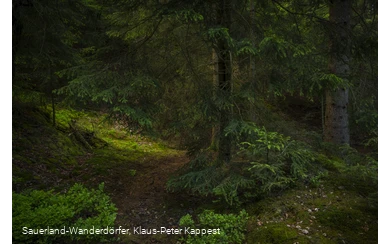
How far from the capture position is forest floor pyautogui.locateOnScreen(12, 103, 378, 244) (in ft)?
13.7

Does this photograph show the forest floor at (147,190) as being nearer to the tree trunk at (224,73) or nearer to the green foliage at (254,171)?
the green foliage at (254,171)

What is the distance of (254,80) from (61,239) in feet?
15.8

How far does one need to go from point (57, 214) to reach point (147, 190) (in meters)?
2.71

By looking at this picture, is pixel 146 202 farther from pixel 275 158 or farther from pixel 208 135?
pixel 275 158

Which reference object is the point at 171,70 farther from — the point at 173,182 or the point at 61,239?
the point at 61,239

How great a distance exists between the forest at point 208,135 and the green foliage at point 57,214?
19 mm

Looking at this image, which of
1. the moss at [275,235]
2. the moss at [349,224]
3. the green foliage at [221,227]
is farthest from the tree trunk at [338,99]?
the green foliage at [221,227]

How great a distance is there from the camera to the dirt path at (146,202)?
194 inches

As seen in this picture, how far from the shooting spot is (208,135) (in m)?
6.52

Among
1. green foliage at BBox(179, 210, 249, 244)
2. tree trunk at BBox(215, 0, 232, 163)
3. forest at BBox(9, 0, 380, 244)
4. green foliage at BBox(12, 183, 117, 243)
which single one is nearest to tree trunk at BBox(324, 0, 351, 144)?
forest at BBox(9, 0, 380, 244)

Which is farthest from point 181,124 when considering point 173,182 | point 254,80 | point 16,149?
point 16,149

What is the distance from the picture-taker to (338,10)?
22.8ft

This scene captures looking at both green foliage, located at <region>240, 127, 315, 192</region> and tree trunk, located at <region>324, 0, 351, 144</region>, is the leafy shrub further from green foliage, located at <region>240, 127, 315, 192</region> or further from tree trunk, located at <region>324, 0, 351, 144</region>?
tree trunk, located at <region>324, 0, 351, 144</region>

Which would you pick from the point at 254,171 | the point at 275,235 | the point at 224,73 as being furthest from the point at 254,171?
the point at 224,73
